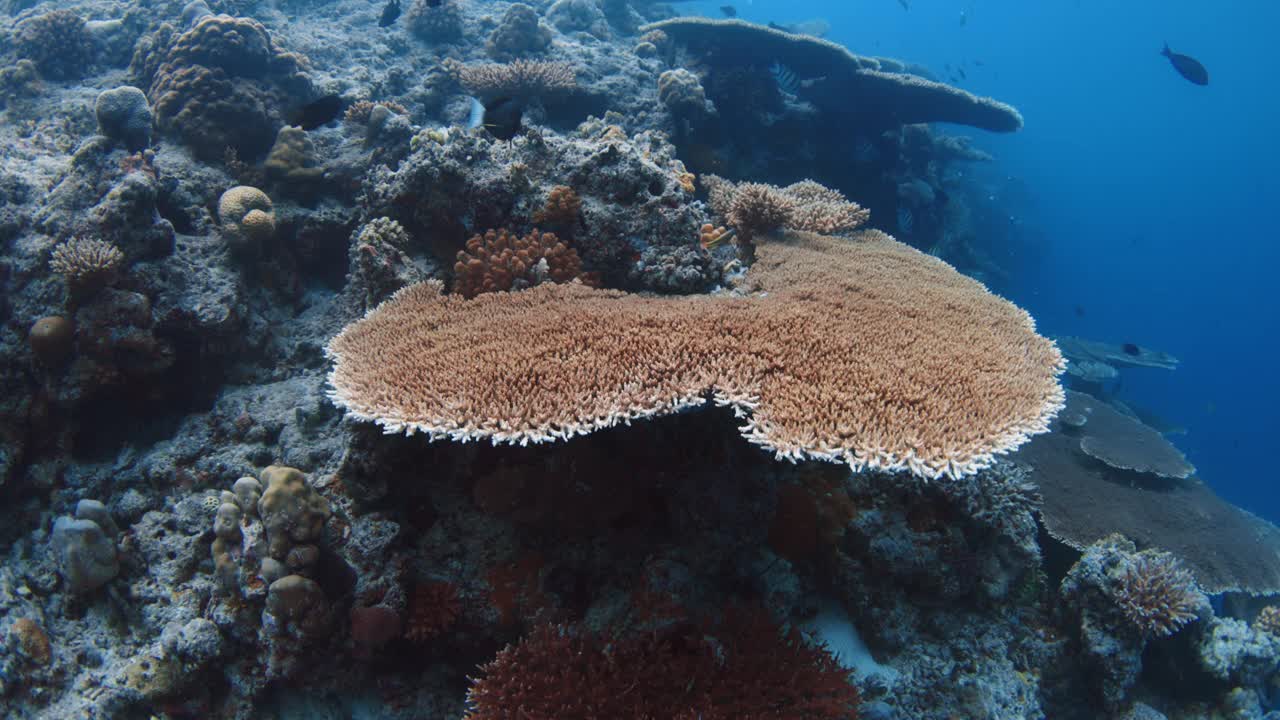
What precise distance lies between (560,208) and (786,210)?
2.48 metres

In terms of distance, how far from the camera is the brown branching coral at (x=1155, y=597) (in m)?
4.23

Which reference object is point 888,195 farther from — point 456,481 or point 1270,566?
point 456,481

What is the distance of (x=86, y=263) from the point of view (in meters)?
4.35

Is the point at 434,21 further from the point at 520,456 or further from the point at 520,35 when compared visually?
the point at 520,456

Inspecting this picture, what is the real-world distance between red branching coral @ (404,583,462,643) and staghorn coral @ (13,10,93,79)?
12375mm

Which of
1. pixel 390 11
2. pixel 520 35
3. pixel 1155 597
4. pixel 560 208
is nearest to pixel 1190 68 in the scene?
pixel 1155 597

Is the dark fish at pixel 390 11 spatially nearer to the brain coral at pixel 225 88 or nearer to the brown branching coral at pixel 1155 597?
the brain coral at pixel 225 88

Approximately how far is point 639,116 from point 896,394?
854 centimetres

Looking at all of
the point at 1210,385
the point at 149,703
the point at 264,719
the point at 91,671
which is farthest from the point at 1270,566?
the point at 1210,385

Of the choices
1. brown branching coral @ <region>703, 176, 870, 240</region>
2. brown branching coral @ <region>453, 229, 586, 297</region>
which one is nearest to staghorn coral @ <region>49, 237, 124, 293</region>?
brown branching coral @ <region>453, 229, 586, 297</region>

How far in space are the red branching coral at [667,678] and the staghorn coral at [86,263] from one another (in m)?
4.62

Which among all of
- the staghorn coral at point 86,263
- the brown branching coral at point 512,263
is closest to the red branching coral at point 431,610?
the brown branching coral at point 512,263

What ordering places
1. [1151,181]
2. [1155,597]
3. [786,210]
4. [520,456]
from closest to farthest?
[520,456], [1155,597], [786,210], [1151,181]

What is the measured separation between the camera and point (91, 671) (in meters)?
3.51
